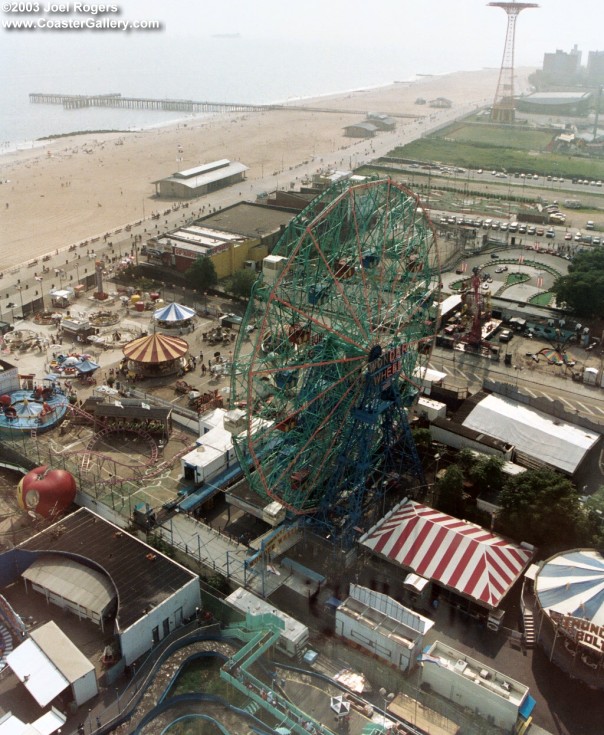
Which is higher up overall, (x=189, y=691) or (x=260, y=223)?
(x=260, y=223)

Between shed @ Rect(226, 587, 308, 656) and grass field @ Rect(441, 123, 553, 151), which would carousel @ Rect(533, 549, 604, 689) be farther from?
grass field @ Rect(441, 123, 553, 151)

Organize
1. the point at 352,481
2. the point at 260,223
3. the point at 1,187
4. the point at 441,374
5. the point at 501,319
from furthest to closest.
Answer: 1. the point at 1,187
2. the point at 260,223
3. the point at 501,319
4. the point at 441,374
5. the point at 352,481

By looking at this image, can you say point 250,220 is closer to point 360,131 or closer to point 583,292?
point 583,292

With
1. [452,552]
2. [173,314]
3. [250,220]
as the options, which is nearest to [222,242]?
[250,220]

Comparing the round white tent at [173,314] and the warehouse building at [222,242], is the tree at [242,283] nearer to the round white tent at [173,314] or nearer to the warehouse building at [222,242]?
the warehouse building at [222,242]

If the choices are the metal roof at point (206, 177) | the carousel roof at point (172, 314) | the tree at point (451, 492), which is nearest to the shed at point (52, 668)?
the tree at point (451, 492)

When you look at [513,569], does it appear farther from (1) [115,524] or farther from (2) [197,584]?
(1) [115,524]

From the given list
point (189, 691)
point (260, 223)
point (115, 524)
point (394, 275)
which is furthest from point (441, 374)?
point (260, 223)
